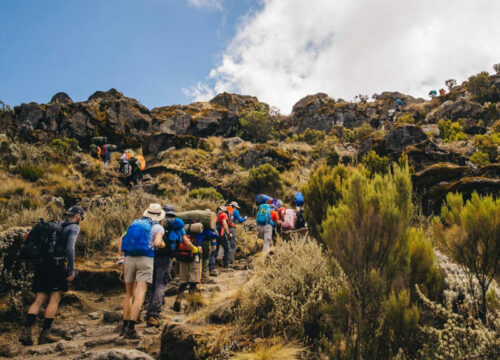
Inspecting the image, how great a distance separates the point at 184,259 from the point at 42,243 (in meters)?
2.31

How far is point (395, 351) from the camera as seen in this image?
2400mm

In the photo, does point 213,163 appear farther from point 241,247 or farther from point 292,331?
point 292,331

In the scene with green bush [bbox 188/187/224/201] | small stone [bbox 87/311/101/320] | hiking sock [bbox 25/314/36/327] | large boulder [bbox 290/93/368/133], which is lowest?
small stone [bbox 87/311/101/320]

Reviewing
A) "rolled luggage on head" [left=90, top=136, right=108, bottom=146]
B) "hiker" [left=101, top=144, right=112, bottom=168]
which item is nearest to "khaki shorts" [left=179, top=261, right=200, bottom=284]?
"hiker" [left=101, top=144, right=112, bottom=168]

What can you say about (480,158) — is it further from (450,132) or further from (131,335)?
(131,335)

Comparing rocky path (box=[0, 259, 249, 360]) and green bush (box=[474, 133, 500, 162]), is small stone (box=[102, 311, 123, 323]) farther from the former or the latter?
green bush (box=[474, 133, 500, 162])

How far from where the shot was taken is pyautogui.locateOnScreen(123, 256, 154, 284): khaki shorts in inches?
175

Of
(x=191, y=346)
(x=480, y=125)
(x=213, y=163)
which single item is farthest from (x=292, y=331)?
(x=480, y=125)

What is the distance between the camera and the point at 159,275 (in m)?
5.10

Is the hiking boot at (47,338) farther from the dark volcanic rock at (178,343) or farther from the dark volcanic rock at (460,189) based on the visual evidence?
the dark volcanic rock at (460,189)

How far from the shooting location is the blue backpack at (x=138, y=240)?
4.47 metres

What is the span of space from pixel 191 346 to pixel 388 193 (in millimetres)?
2541

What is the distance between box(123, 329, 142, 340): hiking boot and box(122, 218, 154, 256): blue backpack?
1.03 meters

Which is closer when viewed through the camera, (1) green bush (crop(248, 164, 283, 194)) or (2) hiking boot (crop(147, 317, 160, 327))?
(2) hiking boot (crop(147, 317, 160, 327))
